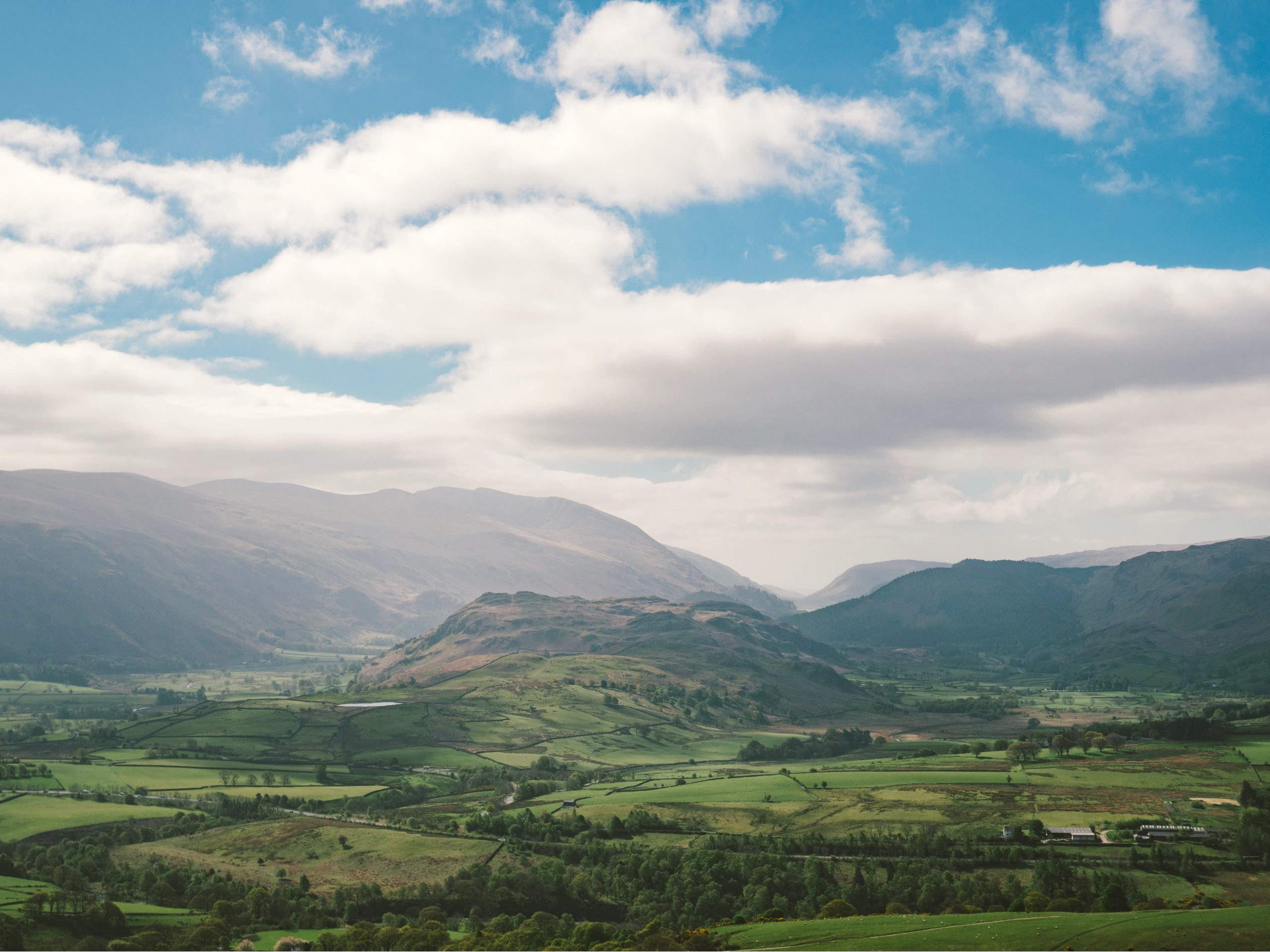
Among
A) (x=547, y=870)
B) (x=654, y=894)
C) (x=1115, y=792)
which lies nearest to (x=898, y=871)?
(x=654, y=894)

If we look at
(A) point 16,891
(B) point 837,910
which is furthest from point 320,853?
(B) point 837,910

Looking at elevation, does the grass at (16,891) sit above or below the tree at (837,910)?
below

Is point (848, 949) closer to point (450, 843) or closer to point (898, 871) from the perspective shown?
point (898, 871)

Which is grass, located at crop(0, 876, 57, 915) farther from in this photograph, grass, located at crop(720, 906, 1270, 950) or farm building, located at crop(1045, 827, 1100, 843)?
farm building, located at crop(1045, 827, 1100, 843)

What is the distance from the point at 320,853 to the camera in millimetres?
167500

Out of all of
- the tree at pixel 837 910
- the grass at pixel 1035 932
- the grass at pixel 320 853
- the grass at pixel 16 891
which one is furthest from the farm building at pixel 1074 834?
the grass at pixel 16 891

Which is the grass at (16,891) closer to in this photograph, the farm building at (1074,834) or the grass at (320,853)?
the grass at (320,853)

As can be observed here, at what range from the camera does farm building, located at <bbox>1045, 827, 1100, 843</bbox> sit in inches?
6019

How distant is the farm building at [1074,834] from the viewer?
6019 inches

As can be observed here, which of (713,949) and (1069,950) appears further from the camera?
(713,949)

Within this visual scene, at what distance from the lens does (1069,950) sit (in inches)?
2928

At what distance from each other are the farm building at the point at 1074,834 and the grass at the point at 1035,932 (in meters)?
66.3

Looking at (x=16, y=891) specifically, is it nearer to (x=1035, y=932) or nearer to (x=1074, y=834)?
(x=1035, y=932)

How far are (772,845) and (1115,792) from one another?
7994cm
